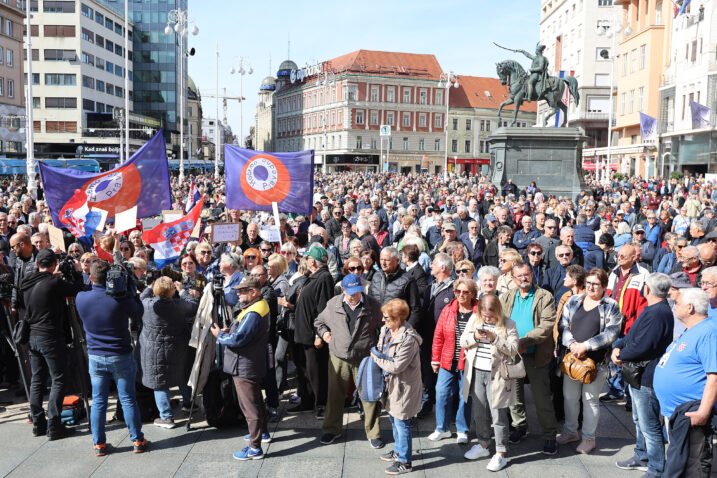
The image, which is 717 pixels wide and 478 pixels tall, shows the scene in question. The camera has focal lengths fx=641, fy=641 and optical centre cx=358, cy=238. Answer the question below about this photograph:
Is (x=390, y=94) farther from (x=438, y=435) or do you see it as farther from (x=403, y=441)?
(x=403, y=441)

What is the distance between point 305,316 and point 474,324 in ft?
6.23

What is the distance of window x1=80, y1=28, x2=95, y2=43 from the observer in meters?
72.0

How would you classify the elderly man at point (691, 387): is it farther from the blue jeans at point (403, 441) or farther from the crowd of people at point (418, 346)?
the blue jeans at point (403, 441)

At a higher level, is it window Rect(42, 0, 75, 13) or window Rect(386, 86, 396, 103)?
window Rect(42, 0, 75, 13)

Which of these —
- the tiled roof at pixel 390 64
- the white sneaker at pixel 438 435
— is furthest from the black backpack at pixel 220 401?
the tiled roof at pixel 390 64

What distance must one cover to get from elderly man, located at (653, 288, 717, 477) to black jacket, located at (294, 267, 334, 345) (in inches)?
131

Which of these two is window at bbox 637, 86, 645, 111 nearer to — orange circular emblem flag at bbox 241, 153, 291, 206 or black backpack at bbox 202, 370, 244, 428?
orange circular emblem flag at bbox 241, 153, 291, 206

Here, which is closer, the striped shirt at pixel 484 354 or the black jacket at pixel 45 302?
the striped shirt at pixel 484 354

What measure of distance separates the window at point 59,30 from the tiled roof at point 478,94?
49.5 metres

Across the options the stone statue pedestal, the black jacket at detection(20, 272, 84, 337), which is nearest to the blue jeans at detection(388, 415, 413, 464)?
the black jacket at detection(20, 272, 84, 337)

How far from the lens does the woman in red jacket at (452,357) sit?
5.98m

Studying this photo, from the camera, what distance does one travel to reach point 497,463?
5.64 metres

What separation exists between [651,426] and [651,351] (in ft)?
2.21

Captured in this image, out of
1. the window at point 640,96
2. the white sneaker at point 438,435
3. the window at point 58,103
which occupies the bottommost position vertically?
the white sneaker at point 438,435
